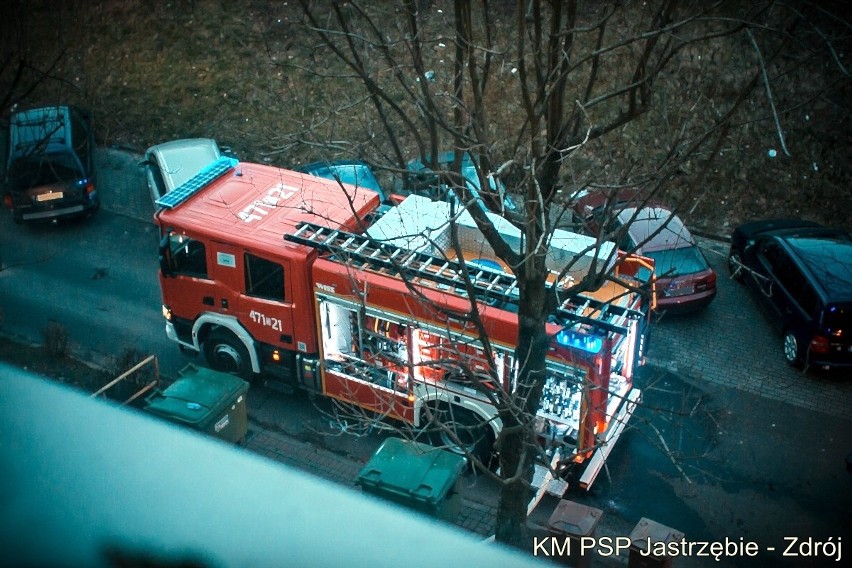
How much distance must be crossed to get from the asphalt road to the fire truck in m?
0.81

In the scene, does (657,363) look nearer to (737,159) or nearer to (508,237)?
(508,237)

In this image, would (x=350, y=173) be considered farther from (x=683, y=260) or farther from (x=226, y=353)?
(x=683, y=260)

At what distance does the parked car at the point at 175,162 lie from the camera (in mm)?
15094

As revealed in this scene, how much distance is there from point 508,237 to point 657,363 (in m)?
3.65

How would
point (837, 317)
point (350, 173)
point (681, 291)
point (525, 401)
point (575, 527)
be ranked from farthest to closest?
point (350, 173) < point (681, 291) < point (837, 317) < point (575, 527) < point (525, 401)

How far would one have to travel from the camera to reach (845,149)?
50.5 ft

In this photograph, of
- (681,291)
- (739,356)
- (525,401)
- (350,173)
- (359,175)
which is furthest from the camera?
(350,173)

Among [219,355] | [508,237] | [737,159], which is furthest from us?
[737,159]

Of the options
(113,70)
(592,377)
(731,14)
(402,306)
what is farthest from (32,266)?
(731,14)

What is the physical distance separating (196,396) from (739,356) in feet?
25.7

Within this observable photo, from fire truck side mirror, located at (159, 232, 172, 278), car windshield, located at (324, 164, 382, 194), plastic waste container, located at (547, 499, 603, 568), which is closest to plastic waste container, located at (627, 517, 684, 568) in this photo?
plastic waste container, located at (547, 499, 603, 568)

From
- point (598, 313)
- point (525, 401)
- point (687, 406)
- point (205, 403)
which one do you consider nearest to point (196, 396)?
point (205, 403)

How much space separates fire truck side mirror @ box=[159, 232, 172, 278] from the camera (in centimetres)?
1097

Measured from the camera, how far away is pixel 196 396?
380 inches
